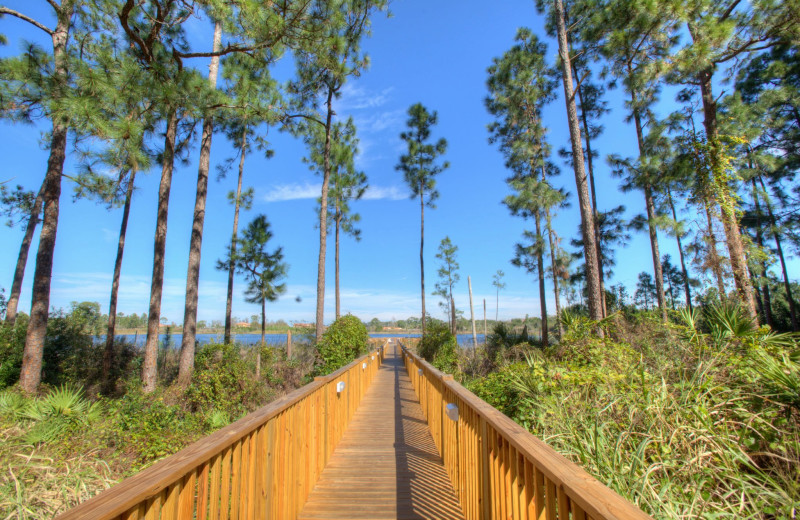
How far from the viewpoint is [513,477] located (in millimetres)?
1664

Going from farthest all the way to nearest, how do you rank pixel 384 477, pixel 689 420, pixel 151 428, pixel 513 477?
pixel 151 428 → pixel 384 477 → pixel 689 420 → pixel 513 477

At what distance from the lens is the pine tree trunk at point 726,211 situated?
30.1 ft

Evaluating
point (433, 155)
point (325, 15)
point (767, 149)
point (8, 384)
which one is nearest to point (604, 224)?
point (767, 149)

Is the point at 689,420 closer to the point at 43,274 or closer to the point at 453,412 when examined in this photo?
the point at 453,412

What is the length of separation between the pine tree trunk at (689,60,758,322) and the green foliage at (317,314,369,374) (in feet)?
32.9

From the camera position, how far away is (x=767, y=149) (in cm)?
1664

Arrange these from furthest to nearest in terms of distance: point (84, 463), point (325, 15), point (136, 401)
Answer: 1. point (136, 401)
2. point (325, 15)
3. point (84, 463)

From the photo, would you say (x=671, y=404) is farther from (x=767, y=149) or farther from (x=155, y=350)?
(x=767, y=149)

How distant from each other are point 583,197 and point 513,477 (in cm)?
864

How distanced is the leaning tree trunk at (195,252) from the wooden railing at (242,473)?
7.80 m

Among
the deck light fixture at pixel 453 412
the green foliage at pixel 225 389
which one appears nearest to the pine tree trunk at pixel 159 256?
the green foliage at pixel 225 389

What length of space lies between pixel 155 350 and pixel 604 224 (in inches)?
721

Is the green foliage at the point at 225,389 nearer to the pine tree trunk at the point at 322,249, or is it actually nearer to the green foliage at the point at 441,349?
the pine tree trunk at the point at 322,249

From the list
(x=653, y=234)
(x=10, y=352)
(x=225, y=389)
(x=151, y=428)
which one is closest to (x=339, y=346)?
(x=225, y=389)
